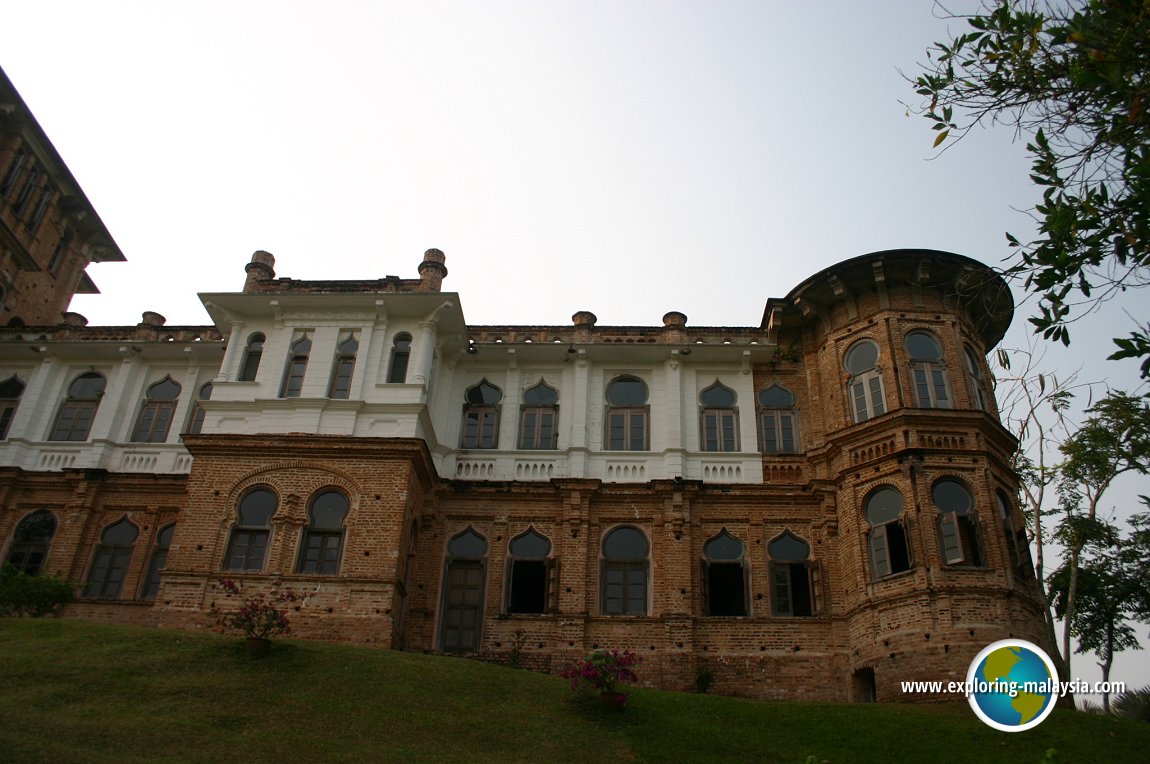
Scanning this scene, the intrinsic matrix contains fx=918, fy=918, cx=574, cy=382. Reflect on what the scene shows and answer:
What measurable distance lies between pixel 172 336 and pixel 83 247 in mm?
8061

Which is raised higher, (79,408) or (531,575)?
(79,408)

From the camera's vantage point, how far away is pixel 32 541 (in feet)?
78.9

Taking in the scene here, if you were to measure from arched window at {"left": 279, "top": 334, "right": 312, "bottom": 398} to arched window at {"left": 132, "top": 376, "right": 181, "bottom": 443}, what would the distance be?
5.00 m

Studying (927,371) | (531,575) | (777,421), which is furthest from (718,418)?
(531,575)

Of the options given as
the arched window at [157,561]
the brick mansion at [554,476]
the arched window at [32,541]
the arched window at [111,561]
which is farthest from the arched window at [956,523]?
the arched window at [32,541]

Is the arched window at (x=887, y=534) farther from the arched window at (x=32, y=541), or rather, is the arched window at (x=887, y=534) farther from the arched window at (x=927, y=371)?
the arched window at (x=32, y=541)

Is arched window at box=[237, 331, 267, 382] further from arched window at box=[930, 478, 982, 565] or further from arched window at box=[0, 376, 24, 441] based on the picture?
Result: arched window at box=[930, 478, 982, 565]

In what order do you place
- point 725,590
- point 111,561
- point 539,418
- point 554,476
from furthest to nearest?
point 539,418 < point 111,561 < point 554,476 < point 725,590

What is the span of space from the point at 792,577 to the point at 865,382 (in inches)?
198

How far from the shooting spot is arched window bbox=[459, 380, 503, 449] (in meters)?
24.2

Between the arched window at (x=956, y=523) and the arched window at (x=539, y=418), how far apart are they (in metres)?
9.45

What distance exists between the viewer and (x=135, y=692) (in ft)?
44.2

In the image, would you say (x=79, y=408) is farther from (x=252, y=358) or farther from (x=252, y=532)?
(x=252, y=532)

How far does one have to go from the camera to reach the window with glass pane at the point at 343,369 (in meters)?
22.7
